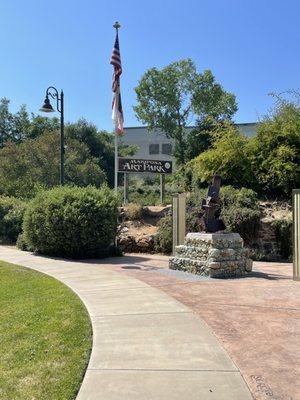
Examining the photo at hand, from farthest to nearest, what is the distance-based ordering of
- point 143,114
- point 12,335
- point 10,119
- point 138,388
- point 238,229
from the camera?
point 10,119, point 143,114, point 238,229, point 12,335, point 138,388

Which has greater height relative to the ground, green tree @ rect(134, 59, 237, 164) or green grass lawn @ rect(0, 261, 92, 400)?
green tree @ rect(134, 59, 237, 164)

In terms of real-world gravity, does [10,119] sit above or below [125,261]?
above

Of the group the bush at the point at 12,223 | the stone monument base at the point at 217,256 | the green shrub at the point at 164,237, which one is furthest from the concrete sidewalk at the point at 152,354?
the bush at the point at 12,223

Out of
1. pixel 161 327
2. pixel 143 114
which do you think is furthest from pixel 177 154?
pixel 161 327

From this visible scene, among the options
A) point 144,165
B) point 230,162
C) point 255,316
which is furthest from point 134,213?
point 255,316

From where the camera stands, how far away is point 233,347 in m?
5.73

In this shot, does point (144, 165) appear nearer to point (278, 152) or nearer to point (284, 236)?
point (278, 152)

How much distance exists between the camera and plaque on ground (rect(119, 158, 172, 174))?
2222cm

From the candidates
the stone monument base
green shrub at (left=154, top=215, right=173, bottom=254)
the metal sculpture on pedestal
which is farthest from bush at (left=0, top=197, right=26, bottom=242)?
the stone monument base

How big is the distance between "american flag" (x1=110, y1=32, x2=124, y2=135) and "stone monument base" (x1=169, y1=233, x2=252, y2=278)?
8.63 meters

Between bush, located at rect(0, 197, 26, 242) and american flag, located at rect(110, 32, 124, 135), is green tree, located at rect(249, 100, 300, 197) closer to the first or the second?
american flag, located at rect(110, 32, 124, 135)

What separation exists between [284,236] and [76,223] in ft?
21.1

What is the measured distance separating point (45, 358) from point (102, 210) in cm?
970

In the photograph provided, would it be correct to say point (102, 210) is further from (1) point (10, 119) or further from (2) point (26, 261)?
(1) point (10, 119)
